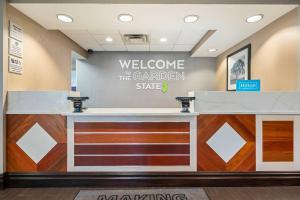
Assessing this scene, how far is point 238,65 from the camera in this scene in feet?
14.9

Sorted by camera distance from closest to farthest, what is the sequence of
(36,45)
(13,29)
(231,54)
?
(13,29), (36,45), (231,54)

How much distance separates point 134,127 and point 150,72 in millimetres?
3441

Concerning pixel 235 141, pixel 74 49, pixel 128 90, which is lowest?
pixel 235 141

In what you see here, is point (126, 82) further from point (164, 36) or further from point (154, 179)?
point (154, 179)

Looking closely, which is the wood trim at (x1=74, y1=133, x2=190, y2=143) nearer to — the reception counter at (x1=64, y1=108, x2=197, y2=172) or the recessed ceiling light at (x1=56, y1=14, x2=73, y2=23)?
the reception counter at (x1=64, y1=108, x2=197, y2=172)

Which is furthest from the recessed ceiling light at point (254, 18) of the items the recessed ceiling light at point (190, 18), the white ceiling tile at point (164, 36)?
the white ceiling tile at point (164, 36)

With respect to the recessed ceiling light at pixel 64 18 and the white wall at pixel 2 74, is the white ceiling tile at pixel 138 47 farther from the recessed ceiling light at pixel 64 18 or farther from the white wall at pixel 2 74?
the white wall at pixel 2 74

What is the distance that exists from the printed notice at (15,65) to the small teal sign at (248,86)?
3052 millimetres

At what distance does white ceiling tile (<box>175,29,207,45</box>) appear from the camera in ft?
13.8

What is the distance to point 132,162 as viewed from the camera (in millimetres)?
2736

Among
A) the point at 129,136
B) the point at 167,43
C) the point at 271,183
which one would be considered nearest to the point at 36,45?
the point at 129,136

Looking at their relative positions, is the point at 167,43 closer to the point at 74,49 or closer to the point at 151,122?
the point at 74,49

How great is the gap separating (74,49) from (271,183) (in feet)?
15.4

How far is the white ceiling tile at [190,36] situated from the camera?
421 cm
